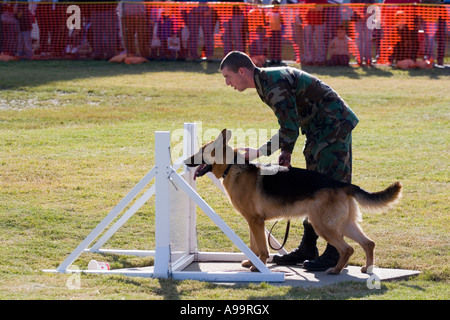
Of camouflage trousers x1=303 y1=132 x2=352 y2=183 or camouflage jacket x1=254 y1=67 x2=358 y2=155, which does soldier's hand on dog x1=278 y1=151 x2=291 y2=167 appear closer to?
camouflage jacket x1=254 y1=67 x2=358 y2=155

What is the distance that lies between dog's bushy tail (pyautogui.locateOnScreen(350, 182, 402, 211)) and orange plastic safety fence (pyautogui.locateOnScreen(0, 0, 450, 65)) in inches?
467

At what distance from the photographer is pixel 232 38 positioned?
58.7 feet

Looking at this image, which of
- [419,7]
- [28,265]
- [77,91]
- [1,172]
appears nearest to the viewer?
[28,265]

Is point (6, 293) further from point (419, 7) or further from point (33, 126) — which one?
point (419, 7)

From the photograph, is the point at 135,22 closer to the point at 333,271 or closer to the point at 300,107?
the point at 300,107

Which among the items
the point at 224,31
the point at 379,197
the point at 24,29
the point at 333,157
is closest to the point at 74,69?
the point at 24,29

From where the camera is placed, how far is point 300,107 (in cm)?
604

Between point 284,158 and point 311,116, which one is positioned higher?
A: point 311,116

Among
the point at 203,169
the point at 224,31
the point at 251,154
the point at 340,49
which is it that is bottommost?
the point at 203,169

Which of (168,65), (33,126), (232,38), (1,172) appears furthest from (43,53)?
(1,172)

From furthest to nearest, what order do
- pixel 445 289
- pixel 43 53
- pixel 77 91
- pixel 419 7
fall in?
pixel 43 53 → pixel 419 7 → pixel 77 91 → pixel 445 289

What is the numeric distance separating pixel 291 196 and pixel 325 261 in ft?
2.82

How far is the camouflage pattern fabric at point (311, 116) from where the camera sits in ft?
18.6
